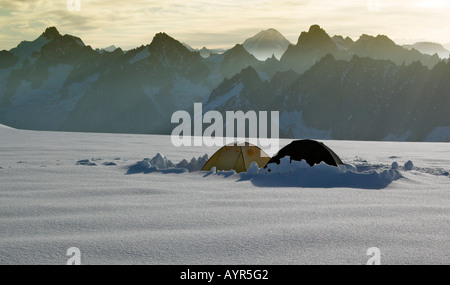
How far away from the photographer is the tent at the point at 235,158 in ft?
56.9

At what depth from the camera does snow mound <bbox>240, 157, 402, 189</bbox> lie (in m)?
13.6

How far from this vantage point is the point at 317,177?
46.1 ft

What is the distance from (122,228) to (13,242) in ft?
5.44

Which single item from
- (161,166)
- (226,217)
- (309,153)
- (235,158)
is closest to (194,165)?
(161,166)

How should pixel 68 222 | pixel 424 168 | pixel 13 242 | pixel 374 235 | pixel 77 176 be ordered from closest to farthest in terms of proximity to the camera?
pixel 13 242
pixel 374 235
pixel 68 222
pixel 77 176
pixel 424 168

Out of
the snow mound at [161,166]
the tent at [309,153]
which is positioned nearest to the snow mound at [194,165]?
the snow mound at [161,166]

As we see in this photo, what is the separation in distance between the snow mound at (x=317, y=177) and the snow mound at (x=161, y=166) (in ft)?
9.75

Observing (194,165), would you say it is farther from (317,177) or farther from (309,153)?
(317,177)

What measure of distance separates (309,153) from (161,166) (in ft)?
18.2


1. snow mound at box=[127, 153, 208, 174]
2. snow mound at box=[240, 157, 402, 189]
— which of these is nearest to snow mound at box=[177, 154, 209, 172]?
snow mound at box=[127, 153, 208, 174]

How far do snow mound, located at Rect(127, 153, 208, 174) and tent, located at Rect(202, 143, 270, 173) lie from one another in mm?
680
